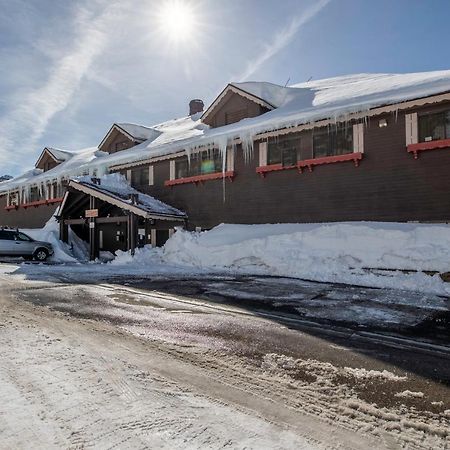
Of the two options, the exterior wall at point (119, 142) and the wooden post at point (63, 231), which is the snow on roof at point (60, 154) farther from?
the wooden post at point (63, 231)

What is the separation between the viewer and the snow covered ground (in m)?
9.58

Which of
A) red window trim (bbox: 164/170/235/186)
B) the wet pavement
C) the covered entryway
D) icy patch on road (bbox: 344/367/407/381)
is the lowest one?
icy patch on road (bbox: 344/367/407/381)

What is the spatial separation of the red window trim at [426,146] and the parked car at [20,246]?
15800 mm

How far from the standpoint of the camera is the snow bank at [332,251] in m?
9.56

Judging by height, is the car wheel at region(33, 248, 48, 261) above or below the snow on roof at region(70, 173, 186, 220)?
below

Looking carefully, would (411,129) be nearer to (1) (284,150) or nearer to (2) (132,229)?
(1) (284,150)

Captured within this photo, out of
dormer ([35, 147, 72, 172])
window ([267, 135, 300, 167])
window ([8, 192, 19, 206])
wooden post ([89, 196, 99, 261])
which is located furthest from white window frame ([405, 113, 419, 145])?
window ([8, 192, 19, 206])

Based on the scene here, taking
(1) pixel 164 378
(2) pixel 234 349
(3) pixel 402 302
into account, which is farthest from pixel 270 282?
(1) pixel 164 378

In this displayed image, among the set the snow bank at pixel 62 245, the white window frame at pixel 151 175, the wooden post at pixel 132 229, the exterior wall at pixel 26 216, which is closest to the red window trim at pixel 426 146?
the wooden post at pixel 132 229

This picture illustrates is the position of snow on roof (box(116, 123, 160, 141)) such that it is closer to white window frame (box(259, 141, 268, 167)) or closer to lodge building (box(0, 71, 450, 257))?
lodge building (box(0, 71, 450, 257))

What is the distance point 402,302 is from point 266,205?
8150 millimetres

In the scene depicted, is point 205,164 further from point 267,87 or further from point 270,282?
point 270,282

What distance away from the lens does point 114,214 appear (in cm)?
1980

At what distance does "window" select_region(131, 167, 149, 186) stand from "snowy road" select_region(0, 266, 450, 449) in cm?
1439
